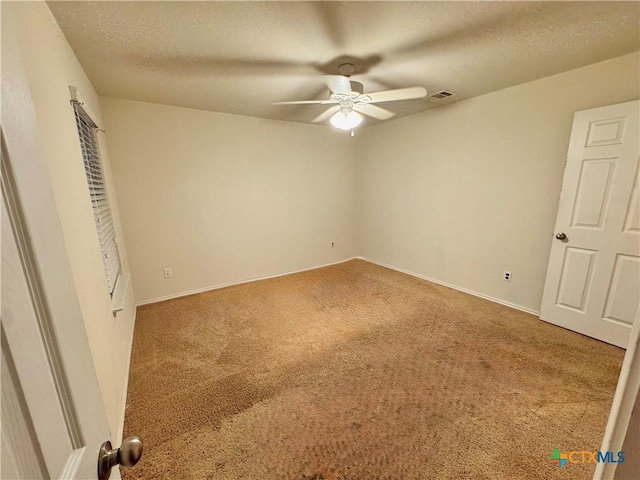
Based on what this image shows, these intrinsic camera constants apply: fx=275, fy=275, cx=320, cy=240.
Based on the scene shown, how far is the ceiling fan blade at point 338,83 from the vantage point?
5.96 ft

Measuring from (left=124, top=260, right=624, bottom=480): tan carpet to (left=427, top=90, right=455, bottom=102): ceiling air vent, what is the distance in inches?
87.5

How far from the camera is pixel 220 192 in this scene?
3455 mm

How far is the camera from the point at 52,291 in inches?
18.3

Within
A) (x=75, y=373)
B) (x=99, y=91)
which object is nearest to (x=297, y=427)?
(x=75, y=373)

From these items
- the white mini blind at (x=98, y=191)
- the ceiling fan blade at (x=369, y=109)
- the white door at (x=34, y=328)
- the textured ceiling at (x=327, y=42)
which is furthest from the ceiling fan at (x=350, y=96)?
the white door at (x=34, y=328)

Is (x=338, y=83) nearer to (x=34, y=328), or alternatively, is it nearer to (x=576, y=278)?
(x=34, y=328)

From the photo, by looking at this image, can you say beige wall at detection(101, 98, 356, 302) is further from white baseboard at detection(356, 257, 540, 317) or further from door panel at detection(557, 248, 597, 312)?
door panel at detection(557, 248, 597, 312)

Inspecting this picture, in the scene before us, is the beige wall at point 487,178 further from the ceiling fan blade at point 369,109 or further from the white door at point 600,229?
the ceiling fan blade at point 369,109

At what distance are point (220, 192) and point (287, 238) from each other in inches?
45.7

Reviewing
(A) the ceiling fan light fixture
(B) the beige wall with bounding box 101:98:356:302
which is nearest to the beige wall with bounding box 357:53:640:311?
(B) the beige wall with bounding box 101:98:356:302

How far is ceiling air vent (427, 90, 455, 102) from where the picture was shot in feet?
9.10

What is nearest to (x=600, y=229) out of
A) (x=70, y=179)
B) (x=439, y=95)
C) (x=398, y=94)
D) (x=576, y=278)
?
(x=576, y=278)

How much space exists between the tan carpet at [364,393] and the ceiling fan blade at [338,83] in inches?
78.1

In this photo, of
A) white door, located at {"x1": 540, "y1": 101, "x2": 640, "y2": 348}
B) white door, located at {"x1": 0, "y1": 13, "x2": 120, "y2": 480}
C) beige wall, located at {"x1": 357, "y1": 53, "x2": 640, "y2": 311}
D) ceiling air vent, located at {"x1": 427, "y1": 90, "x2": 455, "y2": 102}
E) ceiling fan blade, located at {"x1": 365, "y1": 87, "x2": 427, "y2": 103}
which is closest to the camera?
white door, located at {"x1": 0, "y1": 13, "x2": 120, "y2": 480}
